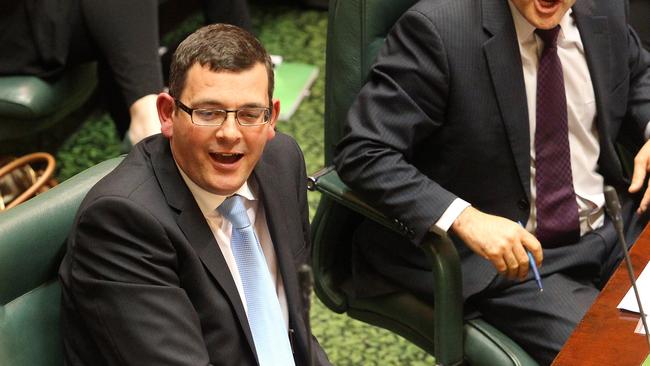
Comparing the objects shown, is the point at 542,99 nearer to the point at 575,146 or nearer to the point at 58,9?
the point at 575,146

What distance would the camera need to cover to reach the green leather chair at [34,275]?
1592 mm

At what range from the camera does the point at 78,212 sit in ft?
5.27

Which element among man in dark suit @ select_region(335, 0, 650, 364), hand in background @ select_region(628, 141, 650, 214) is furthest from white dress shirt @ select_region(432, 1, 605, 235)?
hand in background @ select_region(628, 141, 650, 214)

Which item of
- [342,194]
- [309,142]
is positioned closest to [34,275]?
[342,194]

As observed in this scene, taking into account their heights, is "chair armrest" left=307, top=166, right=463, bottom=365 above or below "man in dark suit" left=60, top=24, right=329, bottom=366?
below

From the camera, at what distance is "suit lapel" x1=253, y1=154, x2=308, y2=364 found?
6.07ft

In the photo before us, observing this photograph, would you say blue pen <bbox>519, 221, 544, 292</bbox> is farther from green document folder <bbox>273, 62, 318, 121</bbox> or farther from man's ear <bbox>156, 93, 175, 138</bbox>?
green document folder <bbox>273, 62, 318, 121</bbox>

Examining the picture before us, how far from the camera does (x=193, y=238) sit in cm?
167

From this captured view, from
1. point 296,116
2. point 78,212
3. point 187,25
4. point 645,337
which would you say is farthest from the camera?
point 187,25

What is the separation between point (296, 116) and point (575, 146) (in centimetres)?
186

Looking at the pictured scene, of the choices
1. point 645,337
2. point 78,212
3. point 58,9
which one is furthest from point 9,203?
point 645,337

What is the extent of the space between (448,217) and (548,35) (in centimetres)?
45

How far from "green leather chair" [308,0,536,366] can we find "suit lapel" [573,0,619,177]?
0.37 m

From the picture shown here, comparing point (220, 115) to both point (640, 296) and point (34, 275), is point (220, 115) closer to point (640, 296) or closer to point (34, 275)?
point (34, 275)
